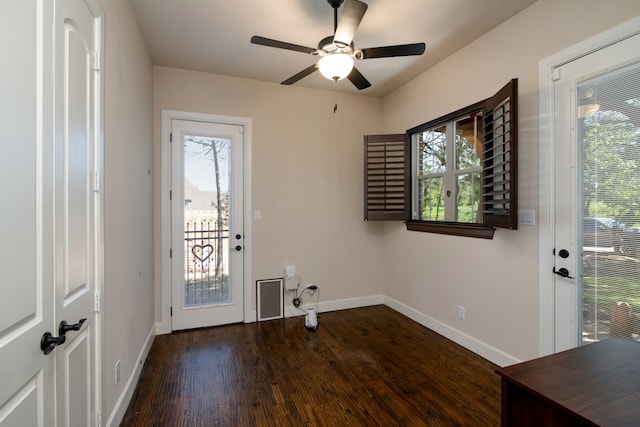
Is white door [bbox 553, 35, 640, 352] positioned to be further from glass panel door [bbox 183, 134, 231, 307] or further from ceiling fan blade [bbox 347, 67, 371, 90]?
glass panel door [bbox 183, 134, 231, 307]

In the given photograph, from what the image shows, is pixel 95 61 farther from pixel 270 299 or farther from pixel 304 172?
pixel 270 299

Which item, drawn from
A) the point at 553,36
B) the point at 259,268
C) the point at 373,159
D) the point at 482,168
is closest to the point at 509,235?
the point at 482,168

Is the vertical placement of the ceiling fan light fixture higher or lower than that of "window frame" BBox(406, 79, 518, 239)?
higher

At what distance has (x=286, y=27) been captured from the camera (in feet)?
8.21

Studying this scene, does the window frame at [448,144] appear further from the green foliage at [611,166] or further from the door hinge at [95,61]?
the door hinge at [95,61]

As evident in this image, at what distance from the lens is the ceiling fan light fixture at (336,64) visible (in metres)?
2.03

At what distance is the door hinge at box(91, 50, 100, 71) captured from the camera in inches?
59.6

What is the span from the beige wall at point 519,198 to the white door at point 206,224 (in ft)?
7.29

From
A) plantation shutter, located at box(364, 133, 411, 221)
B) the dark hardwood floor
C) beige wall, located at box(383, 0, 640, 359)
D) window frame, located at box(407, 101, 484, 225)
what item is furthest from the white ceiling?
the dark hardwood floor

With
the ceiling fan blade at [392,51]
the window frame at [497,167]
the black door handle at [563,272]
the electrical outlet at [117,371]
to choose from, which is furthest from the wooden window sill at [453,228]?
the electrical outlet at [117,371]

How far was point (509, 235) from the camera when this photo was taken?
2.45 metres

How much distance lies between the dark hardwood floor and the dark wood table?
0.99 meters

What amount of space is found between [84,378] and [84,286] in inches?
17.2

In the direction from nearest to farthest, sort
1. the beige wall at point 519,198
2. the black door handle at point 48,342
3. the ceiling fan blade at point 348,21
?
the black door handle at point 48,342
the ceiling fan blade at point 348,21
the beige wall at point 519,198
